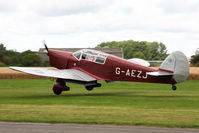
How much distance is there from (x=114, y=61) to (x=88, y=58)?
5.61 ft

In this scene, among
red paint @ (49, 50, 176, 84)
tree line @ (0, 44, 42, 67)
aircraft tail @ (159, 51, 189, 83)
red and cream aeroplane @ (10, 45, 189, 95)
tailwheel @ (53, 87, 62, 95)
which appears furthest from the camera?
tree line @ (0, 44, 42, 67)

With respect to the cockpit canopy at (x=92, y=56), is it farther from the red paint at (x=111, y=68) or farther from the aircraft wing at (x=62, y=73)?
the aircraft wing at (x=62, y=73)

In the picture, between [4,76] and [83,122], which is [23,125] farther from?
[4,76]

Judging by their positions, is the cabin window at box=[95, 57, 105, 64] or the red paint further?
the cabin window at box=[95, 57, 105, 64]

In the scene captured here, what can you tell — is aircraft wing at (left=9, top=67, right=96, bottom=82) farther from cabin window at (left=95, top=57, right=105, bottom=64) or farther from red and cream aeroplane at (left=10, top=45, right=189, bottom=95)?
cabin window at (left=95, top=57, right=105, bottom=64)

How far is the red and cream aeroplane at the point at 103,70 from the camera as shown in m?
20.8

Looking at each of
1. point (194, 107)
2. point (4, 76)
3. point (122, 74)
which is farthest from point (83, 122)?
point (4, 76)

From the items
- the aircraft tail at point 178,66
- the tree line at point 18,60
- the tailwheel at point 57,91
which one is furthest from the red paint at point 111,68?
the tree line at point 18,60

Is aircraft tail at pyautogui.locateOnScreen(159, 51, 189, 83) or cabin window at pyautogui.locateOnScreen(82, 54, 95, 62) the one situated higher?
cabin window at pyautogui.locateOnScreen(82, 54, 95, 62)

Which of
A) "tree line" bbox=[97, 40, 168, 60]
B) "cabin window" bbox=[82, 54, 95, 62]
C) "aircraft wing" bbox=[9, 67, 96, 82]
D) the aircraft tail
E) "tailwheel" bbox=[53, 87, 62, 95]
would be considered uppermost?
"tree line" bbox=[97, 40, 168, 60]

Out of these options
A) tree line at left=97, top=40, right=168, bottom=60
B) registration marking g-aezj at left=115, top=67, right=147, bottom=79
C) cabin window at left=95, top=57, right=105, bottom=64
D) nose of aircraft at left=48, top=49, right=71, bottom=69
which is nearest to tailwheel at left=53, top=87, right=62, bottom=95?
nose of aircraft at left=48, top=49, right=71, bottom=69

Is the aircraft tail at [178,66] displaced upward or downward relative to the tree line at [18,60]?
downward

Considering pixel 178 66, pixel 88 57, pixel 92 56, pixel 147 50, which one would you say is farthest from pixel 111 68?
pixel 147 50

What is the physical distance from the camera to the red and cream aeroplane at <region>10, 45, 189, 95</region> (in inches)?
818
